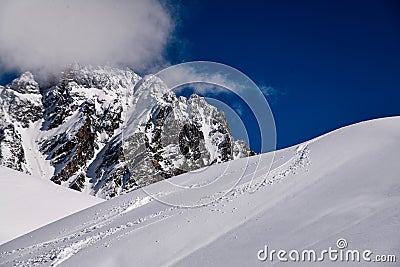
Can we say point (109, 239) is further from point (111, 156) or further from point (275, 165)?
point (111, 156)

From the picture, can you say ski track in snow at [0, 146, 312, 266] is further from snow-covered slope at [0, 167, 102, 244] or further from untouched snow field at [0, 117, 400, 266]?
snow-covered slope at [0, 167, 102, 244]

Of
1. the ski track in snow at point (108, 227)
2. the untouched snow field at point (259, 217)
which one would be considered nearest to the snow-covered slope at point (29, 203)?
the untouched snow field at point (259, 217)

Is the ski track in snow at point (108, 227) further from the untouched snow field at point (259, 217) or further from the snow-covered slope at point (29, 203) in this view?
the snow-covered slope at point (29, 203)

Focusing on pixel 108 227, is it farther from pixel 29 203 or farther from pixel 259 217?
pixel 29 203

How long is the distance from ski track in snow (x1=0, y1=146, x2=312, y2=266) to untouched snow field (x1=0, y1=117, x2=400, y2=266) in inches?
2.6

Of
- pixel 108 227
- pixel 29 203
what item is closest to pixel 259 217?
pixel 108 227

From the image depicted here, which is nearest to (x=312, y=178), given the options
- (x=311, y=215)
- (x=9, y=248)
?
(x=311, y=215)

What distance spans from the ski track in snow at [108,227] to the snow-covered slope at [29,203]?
Result: 10.1 metres

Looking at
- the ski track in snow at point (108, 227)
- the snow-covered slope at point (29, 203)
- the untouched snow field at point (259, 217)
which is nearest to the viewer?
the untouched snow field at point (259, 217)

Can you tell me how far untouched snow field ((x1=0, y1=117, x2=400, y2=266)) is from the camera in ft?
36.0

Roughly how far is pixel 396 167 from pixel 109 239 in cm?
1131

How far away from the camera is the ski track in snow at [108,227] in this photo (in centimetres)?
1572

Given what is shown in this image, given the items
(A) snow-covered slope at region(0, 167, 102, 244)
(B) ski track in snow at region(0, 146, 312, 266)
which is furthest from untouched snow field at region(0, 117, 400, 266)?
(A) snow-covered slope at region(0, 167, 102, 244)

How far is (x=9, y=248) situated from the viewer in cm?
2033
